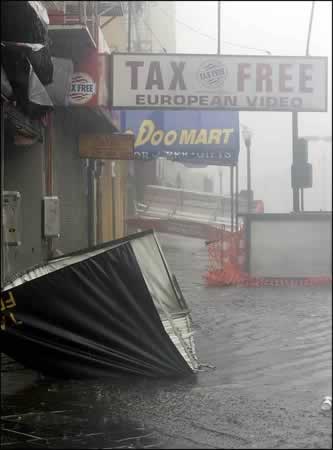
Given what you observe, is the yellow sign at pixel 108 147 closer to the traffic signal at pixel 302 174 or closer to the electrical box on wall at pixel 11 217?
the electrical box on wall at pixel 11 217

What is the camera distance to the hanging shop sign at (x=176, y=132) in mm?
10109

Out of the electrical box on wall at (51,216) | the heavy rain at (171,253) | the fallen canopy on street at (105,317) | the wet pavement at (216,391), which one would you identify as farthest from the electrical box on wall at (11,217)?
the electrical box on wall at (51,216)

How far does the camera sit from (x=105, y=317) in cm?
511

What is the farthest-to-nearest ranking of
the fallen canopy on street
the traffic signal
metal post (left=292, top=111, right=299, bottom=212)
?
1. the fallen canopy on street
2. the traffic signal
3. metal post (left=292, top=111, right=299, bottom=212)

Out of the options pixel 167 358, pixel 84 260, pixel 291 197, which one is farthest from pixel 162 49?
pixel 291 197

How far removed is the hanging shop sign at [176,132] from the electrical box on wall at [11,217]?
11.0ft

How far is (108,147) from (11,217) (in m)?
1.90

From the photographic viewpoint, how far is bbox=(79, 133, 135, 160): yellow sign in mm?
7730

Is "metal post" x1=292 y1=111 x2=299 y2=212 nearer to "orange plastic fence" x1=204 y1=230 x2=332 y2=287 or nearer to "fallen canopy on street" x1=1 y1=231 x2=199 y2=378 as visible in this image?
"orange plastic fence" x1=204 y1=230 x2=332 y2=287

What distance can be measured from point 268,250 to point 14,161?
244 inches

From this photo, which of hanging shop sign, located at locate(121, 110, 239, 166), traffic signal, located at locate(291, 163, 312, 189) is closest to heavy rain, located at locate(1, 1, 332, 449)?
traffic signal, located at locate(291, 163, 312, 189)

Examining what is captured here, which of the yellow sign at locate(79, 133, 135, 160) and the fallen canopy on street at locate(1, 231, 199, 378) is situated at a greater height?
the yellow sign at locate(79, 133, 135, 160)

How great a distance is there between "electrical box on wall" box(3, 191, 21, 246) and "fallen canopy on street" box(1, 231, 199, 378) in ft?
2.80

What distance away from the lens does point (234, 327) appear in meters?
5.55
